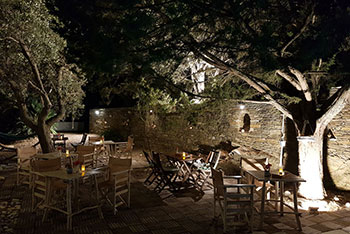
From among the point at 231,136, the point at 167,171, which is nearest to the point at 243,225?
the point at 167,171

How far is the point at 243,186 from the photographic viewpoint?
3.48 meters

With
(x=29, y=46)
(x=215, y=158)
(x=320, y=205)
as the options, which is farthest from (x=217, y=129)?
(x=29, y=46)

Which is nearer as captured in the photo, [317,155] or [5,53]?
[317,155]

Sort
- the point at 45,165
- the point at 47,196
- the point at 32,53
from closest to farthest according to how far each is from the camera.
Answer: the point at 47,196 → the point at 45,165 → the point at 32,53

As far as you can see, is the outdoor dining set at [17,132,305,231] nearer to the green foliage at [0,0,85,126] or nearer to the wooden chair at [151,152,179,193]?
the wooden chair at [151,152,179,193]

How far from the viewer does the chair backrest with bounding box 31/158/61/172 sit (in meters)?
4.15

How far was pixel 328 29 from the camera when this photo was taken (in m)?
3.98

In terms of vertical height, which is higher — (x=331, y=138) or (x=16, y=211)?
(x=331, y=138)

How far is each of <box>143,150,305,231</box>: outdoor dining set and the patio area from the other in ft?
0.60

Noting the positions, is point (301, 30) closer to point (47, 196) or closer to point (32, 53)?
point (47, 196)

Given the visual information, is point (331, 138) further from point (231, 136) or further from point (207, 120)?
point (207, 120)

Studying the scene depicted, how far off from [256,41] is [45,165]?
3.72 metres

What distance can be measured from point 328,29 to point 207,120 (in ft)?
16.5

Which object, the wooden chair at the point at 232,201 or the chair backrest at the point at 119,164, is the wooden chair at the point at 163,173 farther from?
the wooden chair at the point at 232,201
